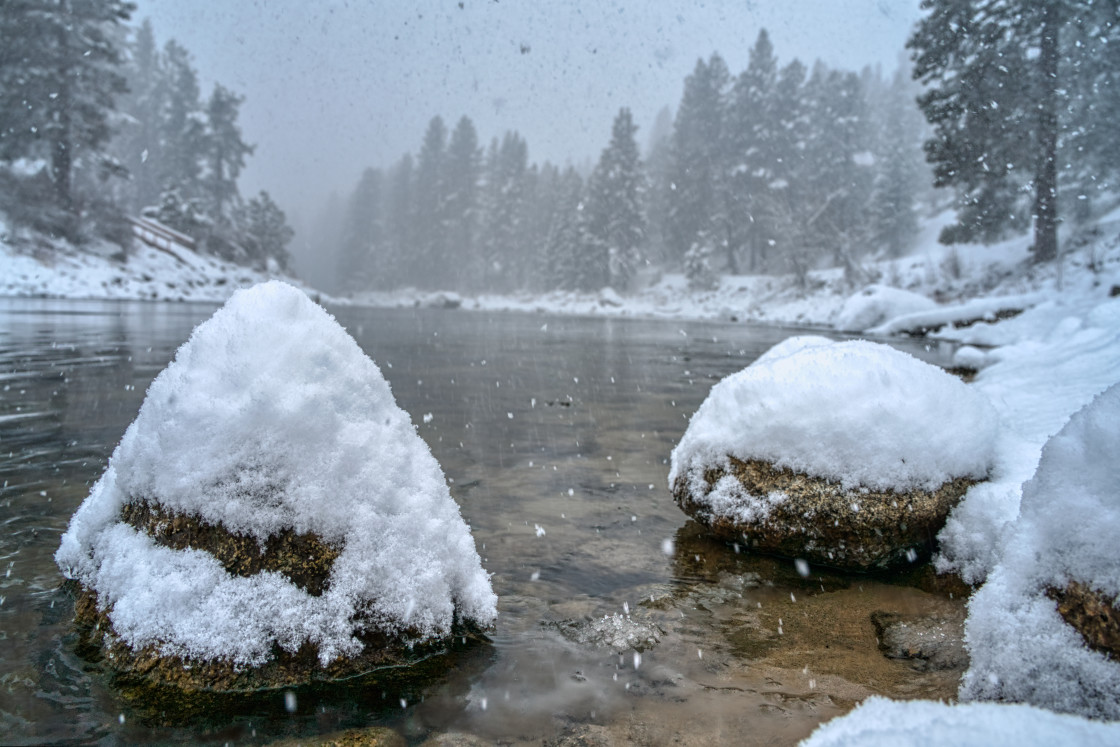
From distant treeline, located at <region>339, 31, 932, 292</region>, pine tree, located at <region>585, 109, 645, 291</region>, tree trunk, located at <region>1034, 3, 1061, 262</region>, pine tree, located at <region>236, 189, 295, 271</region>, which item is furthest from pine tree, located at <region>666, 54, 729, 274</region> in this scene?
pine tree, located at <region>236, 189, 295, 271</region>

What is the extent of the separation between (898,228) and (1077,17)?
2502 cm

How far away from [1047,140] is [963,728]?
23513mm

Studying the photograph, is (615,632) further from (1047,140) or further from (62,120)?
(62,120)

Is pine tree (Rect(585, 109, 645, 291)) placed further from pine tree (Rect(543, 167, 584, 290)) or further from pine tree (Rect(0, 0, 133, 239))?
pine tree (Rect(0, 0, 133, 239))

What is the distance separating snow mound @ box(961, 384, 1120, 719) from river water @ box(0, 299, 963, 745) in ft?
1.74

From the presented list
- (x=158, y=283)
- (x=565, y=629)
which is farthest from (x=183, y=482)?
(x=158, y=283)

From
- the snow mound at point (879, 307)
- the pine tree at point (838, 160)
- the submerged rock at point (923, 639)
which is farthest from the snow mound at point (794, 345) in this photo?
the pine tree at point (838, 160)

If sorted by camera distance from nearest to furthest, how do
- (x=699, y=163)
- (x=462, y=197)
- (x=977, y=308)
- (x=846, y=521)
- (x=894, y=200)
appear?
(x=846, y=521), (x=977, y=308), (x=894, y=200), (x=699, y=163), (x=462, y=197)

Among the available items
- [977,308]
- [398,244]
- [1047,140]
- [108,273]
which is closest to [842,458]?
[977,308]

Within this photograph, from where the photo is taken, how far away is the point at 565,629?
3.02 metres

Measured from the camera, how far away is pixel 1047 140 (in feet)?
61.2

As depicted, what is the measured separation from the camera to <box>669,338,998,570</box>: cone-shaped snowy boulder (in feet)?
11.8

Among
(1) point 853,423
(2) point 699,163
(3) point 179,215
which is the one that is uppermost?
(2) point 699,163

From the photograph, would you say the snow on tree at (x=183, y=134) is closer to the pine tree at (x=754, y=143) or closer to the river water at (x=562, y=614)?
the pine tree at (x=754, y=143)
